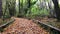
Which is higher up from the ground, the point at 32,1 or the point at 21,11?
the point at 32,1

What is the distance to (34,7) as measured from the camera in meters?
38.9

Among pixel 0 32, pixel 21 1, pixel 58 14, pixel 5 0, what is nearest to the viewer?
pixel 0 32

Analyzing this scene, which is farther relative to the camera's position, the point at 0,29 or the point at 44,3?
the point at 44,3

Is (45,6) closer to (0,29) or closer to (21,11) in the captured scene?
(21,11)

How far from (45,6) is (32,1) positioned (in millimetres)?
4719

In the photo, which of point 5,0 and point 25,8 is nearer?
point 5,0

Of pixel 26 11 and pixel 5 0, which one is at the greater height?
pixel 5 0

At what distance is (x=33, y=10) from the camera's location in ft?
126

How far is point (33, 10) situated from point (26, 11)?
2170 mm

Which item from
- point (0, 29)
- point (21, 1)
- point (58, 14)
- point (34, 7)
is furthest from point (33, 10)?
point (0, 29)

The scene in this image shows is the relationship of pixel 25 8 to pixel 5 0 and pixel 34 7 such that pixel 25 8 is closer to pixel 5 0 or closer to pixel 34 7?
pixel 34 7

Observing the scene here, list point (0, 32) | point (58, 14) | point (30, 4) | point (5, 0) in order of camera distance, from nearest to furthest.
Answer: point (0, 32)
point (58, 14)
point (5, 0)
point (30, 4)

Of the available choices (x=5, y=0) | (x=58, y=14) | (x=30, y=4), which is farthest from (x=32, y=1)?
(x=58, y=14)

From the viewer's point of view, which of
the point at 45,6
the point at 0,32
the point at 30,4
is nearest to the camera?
the point at 0,32
